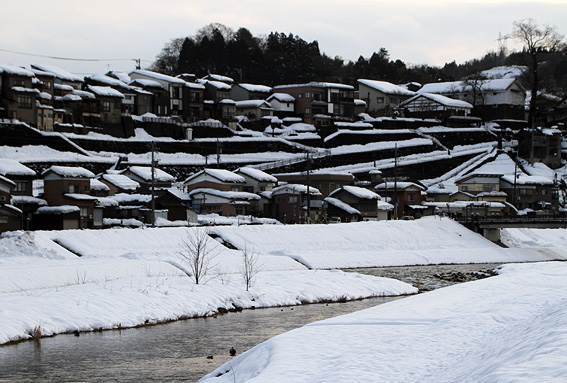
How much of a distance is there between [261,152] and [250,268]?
116 ft

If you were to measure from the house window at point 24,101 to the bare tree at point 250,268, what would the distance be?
29.7 metres

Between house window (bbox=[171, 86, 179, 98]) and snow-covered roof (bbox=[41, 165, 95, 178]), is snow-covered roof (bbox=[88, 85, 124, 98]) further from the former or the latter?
snow-covered roof (bbox=[41, 165, 95, 178])

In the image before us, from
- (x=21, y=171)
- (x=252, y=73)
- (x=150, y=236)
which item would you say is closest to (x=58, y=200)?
(x=21, y=171)

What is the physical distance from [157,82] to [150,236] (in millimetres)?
39571

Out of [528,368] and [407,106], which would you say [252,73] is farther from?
[528,368]

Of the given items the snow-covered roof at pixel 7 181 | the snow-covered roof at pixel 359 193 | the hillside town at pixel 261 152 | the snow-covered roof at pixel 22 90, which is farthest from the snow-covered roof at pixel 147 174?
the snow-covered roof at pixel 7 181

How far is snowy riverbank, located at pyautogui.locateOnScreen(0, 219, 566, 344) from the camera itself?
18.8 metres

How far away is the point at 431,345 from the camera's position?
11.2m

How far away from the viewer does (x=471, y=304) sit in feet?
47.5

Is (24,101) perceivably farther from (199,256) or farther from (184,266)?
(184,266)

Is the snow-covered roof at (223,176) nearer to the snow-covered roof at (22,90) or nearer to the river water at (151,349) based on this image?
the snow-covered roof at (22,90)

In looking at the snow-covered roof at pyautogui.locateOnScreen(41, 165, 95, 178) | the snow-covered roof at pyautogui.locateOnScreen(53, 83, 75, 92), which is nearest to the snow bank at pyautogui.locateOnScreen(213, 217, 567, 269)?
the snow-covered roof at pyautogui.locateOnScreen(41, 165, 95, 178)

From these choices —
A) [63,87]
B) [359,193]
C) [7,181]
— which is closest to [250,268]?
[7,181]

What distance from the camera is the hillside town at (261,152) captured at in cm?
4309
